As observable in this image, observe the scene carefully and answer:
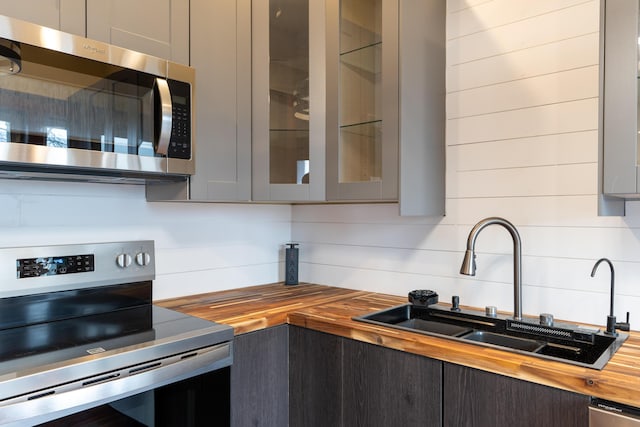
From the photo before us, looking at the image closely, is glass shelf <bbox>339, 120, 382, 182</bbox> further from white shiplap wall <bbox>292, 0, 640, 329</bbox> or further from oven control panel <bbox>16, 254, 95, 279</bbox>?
oven control panel <bbox>16, 254, 95, 279</bbox>

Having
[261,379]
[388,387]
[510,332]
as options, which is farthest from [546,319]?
[261,379]

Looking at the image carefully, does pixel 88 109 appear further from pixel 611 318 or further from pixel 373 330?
pixel 611 318

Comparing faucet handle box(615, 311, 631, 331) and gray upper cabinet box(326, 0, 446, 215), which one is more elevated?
gray upper cabinet box(326, 0, 446, 215)

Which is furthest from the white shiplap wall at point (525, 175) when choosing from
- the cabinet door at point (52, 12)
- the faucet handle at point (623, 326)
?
the cabinet door at point (52, 12)

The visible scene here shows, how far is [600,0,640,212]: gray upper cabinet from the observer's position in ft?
3.80

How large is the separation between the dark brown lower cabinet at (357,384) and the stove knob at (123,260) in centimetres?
65

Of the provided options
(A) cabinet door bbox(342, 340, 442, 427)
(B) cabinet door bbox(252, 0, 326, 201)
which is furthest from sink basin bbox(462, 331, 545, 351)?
(B) cabinet door bbox(252, 0, 326, 201)

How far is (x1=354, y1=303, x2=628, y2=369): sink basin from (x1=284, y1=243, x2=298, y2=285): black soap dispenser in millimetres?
712

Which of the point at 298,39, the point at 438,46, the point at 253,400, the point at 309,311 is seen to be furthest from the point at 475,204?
the point at 253,400

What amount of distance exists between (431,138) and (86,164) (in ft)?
4.07

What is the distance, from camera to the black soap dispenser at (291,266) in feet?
7.57

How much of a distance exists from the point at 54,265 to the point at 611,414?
161cm

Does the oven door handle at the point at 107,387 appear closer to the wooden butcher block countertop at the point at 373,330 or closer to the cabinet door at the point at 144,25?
the wooden butcher block countertop at the point at 373,330

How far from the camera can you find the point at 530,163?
1.65 meters
